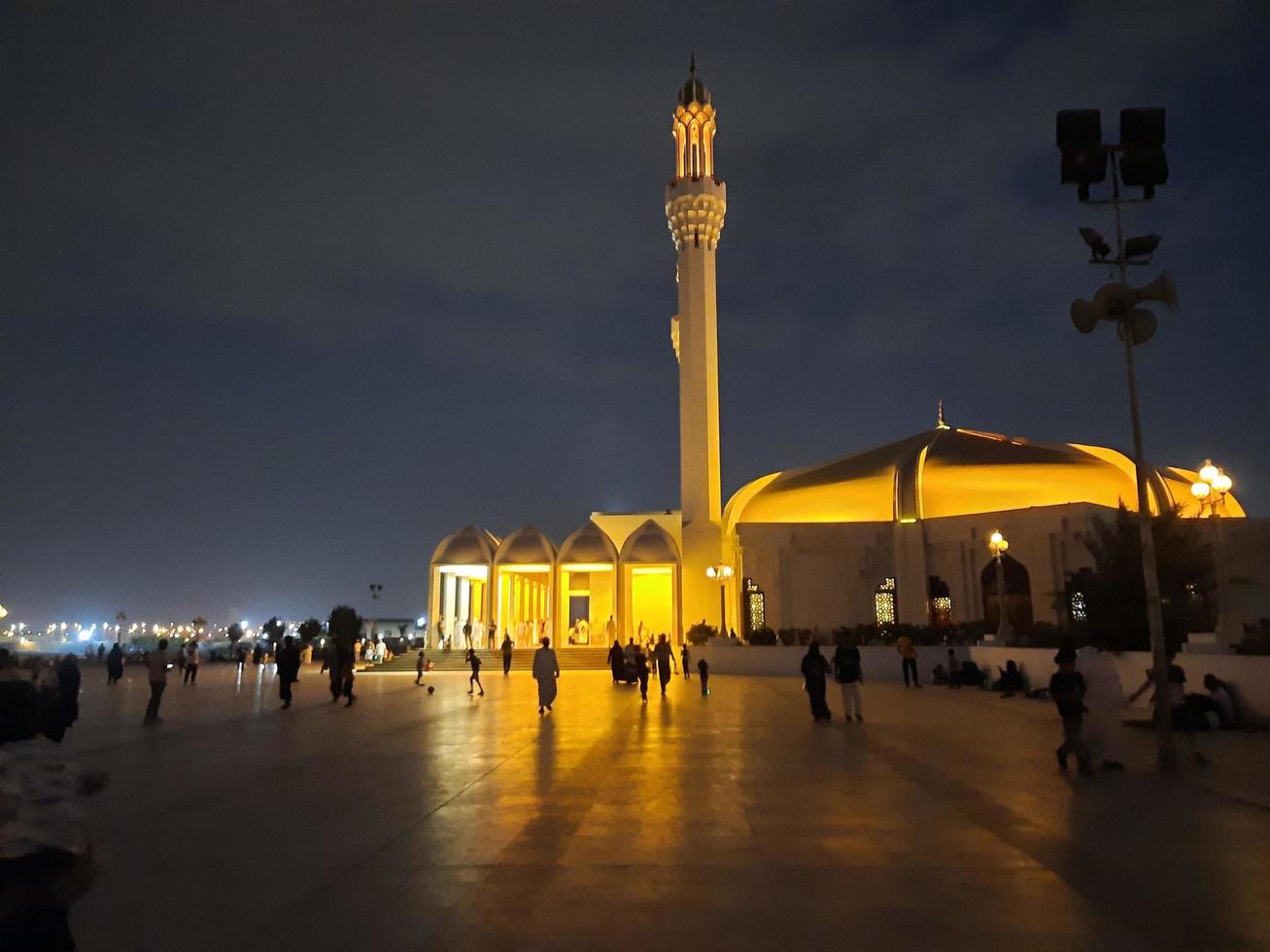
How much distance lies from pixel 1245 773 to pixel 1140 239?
5513mm

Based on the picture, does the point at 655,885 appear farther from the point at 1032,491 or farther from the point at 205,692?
the point at 1032,491

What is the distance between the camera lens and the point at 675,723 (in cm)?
1284

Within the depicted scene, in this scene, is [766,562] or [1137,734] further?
[766,562]

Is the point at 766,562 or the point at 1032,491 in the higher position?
the point at 1032,491

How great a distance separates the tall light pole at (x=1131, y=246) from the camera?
29.5 ft

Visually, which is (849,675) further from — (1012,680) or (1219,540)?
(1012,680)

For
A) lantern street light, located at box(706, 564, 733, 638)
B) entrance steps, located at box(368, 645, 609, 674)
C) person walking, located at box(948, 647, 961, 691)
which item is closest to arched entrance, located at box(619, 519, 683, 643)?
lantern street light, located at box(706, 564, 733, 638)

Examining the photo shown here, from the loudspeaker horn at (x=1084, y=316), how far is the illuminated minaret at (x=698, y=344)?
29.4 m

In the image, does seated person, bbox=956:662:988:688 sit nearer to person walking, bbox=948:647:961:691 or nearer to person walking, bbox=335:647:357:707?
person walking, bbox=948:647:961:691

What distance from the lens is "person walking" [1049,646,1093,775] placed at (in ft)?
26.4

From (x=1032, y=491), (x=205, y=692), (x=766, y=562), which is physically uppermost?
(x=1032, y=491)

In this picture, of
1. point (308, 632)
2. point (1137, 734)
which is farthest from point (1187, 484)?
point (308, 632)

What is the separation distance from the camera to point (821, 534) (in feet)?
113

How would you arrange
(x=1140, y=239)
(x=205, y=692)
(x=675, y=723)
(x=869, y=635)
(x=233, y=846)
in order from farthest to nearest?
1. (x=869, y=635)
2. (x=205, y=692)
3. (x=675, y=723)
4. (x=1140, y=239)
5. (x=233, y=846)
